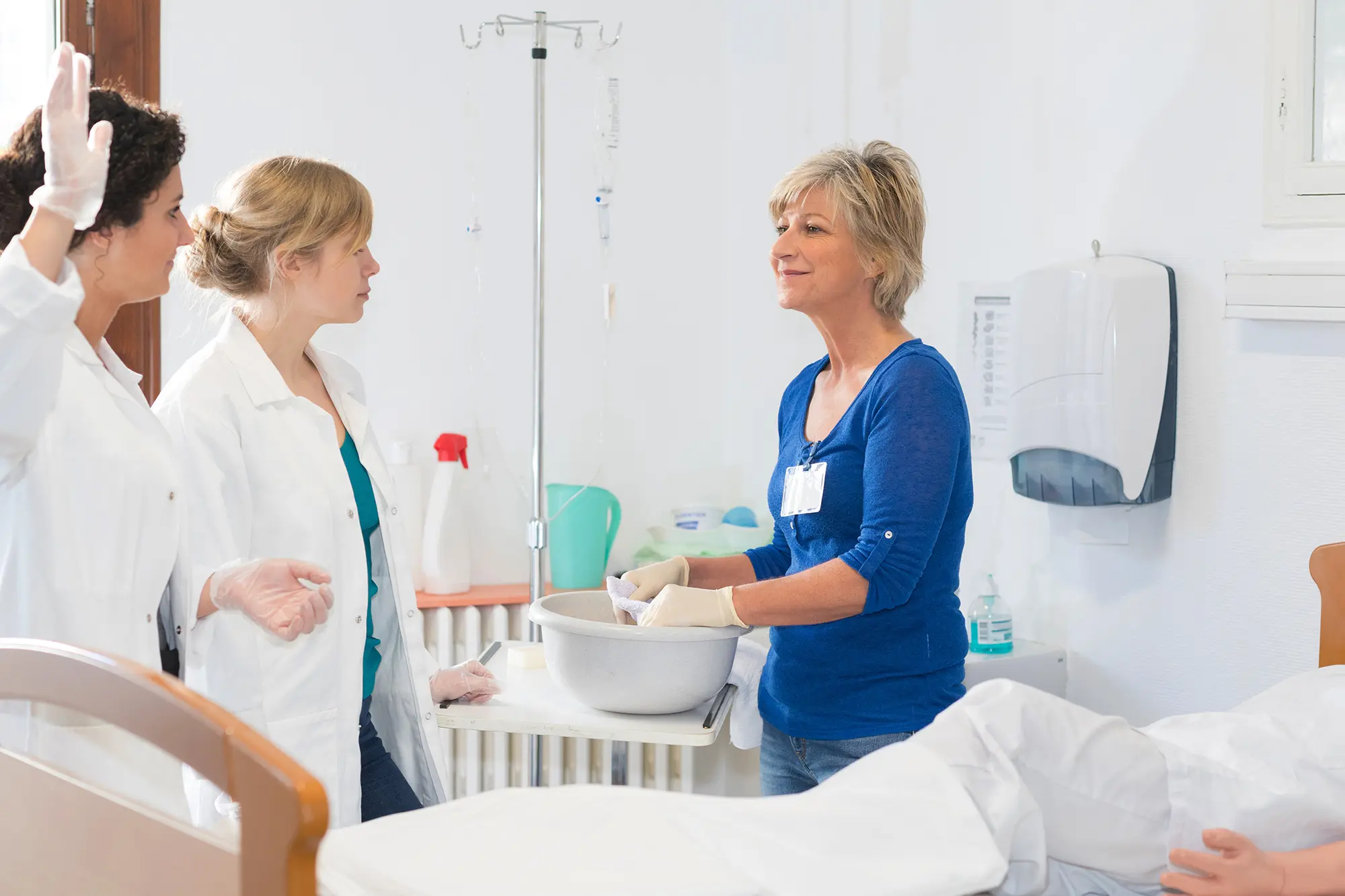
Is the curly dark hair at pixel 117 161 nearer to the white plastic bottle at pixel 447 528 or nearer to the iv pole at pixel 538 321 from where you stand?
the iv pole at pixel 538 321

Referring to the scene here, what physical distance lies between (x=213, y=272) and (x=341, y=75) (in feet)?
3.94

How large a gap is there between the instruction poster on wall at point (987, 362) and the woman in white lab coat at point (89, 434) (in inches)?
54.1

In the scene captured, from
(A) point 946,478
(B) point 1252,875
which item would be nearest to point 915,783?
(B) point 1252,875

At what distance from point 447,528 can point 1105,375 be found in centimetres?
143

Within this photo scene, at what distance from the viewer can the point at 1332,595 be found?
1594 mm

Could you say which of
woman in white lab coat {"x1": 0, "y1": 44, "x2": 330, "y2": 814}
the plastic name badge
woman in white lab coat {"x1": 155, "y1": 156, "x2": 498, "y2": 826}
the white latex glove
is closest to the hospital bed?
woman in white lab coat {"x1": 0, "y1": 44, "x2": 330, "y2": 814}

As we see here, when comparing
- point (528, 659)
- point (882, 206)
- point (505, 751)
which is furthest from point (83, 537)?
point (505, 751)

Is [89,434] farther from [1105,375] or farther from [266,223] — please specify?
[1105,375]

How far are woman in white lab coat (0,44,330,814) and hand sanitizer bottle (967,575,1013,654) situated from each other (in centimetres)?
125

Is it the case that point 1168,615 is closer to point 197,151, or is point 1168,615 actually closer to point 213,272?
point 213,272

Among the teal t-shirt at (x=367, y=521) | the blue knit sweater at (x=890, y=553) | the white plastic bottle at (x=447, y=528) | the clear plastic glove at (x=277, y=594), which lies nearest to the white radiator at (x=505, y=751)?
the white plastic bottle at (x=447, y=528)

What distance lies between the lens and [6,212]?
1310 millimetres

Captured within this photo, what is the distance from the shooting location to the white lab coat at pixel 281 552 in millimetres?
1522

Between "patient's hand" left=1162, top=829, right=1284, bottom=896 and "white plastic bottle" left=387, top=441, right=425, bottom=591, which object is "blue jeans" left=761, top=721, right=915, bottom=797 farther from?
"white plastic bottle" left=387, top=441, right=425, bottom=591
